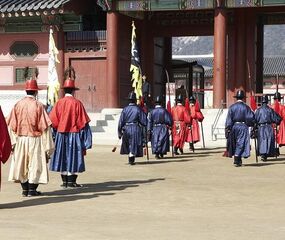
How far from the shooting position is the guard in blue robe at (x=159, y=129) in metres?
16.5

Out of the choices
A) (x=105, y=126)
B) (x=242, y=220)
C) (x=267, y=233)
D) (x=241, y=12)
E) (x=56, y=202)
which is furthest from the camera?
(x=241, y=12)

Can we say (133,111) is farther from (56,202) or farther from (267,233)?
(267,233)

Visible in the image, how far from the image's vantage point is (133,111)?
14.9 meters

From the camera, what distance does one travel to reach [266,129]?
16.0 meters

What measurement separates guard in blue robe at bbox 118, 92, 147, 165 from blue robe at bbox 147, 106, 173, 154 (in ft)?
5.13

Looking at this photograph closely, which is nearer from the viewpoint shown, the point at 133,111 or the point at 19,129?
the point at 19,129

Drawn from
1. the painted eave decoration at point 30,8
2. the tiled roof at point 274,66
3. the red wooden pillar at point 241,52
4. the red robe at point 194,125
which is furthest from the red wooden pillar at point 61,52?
the tiled roof at point 274,66

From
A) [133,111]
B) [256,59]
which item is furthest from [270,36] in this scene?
[133,111]

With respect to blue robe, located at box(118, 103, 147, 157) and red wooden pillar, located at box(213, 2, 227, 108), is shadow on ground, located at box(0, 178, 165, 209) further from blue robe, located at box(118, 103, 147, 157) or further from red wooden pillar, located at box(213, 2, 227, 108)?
red wooden pillar, located at box(213, 2, 227, 108)

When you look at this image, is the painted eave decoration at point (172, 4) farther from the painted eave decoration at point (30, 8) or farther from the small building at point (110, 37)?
the painted eave decoration at point (30, 8)

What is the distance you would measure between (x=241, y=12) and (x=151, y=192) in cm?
1642

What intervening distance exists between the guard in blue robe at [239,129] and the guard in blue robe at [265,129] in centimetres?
142

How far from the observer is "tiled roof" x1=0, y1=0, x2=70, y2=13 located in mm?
24312

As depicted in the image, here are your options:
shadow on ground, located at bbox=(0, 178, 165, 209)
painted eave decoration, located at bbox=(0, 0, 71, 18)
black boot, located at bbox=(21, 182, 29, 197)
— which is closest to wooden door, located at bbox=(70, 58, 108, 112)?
painted eave decoration, located at bbox=(0, 0, 71, 18)
